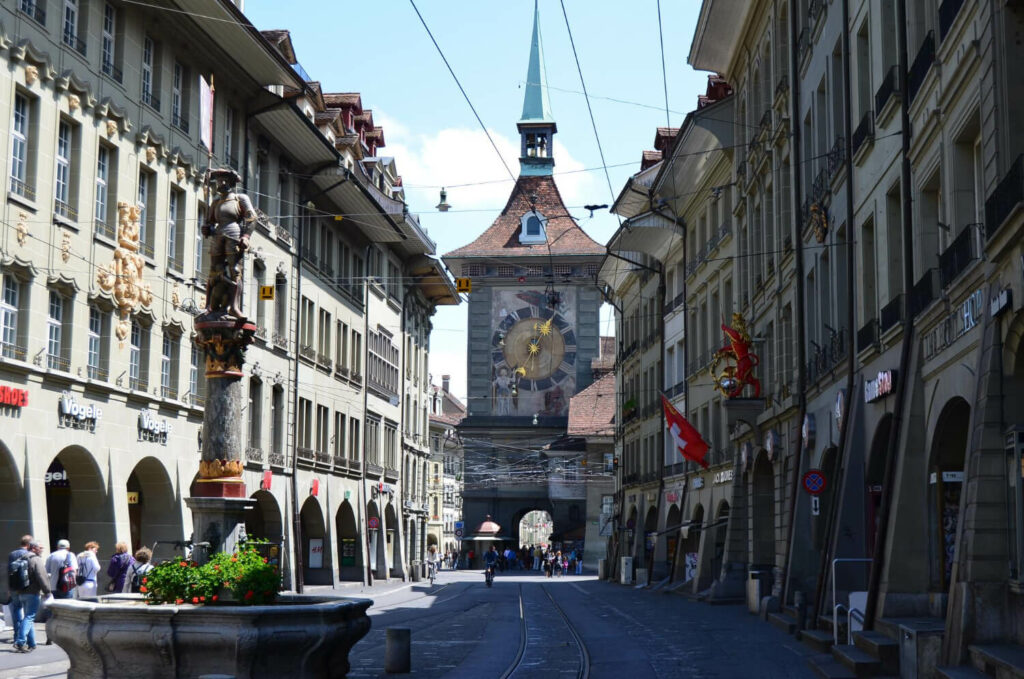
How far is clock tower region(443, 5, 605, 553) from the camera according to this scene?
88375 mm

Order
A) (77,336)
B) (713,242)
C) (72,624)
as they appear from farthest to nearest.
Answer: (713,242), (77,336), (72,624)

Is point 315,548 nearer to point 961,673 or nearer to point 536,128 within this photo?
point 961,673

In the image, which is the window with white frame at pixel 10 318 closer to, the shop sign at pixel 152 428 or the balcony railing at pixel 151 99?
the shop sign at pixel 152 428

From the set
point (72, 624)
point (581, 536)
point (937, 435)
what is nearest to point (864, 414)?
point (937, 435)

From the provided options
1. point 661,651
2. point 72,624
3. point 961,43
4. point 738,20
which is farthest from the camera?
point 738,20

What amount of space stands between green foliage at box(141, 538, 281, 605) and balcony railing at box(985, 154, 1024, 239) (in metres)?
8.13

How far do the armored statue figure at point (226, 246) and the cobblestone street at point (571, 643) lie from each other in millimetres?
4543

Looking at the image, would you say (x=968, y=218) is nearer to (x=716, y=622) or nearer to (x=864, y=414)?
(x=864, y=414)

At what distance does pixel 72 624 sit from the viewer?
13.8 meters

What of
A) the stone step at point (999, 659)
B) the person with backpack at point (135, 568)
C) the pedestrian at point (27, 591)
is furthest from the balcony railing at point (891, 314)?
the pedestrian at point (27, 591)

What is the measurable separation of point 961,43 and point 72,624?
11.2 metres

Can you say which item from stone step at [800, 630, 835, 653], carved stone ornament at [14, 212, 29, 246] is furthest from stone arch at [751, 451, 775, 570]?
carved stone ornament at [14, 212, 29, 246]

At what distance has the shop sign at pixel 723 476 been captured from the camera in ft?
125

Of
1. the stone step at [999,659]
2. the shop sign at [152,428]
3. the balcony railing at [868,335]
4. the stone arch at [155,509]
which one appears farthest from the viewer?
the stone arch at [155,509]
